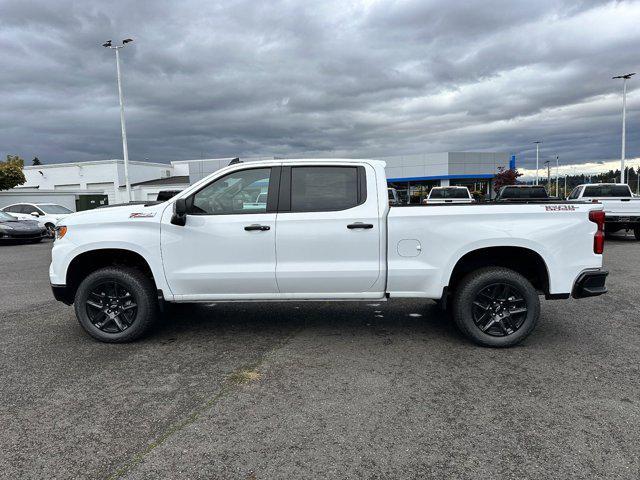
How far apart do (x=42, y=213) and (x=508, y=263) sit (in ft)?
67.8

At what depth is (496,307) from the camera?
186 inches

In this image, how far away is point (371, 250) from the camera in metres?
4.65

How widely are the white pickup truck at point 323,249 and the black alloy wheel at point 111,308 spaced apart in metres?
0.01

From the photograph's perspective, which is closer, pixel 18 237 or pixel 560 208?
pixel 560 208

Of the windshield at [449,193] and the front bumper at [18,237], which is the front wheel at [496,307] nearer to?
the windshield at [449,193]

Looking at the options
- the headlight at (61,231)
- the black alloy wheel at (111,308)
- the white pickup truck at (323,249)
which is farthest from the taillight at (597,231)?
the headlight at (61,231)

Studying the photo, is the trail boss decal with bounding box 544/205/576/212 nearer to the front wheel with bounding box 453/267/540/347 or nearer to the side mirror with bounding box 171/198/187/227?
the front wheel with bounding box 453/267/540/347

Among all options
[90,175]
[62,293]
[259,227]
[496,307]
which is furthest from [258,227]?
[90,175]

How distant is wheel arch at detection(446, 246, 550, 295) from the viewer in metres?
4.72

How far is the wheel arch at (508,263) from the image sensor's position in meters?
4.72

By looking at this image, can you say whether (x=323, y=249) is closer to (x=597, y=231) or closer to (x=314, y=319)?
(x=314, y=319)

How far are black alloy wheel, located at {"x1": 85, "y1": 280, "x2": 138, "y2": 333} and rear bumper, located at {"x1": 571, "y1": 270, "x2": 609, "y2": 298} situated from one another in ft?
14.8

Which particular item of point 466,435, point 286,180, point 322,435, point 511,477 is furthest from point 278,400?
point 286,180

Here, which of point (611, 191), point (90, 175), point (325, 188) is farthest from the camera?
point (90, 175)
